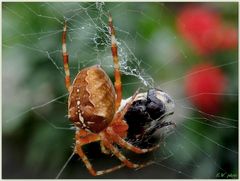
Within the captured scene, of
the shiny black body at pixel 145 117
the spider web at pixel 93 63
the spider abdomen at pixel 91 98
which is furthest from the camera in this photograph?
the spider web at pixel 93 63

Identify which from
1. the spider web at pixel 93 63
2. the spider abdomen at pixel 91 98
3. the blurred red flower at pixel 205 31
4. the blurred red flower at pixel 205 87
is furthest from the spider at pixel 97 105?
the blurred red flower at pixel 205 31

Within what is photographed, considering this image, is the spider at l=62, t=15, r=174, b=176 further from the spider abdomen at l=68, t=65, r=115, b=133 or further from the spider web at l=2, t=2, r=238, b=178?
the spider web at l=2, t=2, r=238, b=178

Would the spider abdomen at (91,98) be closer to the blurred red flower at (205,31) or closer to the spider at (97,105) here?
the spider at (97,105)

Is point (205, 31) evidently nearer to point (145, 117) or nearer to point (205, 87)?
point (205, 87)

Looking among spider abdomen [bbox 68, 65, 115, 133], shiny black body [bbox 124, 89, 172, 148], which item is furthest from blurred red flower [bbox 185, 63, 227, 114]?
spider abdomen [bbox 68, 65, 115, 133]

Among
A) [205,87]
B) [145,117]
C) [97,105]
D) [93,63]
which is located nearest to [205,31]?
[205,87]
